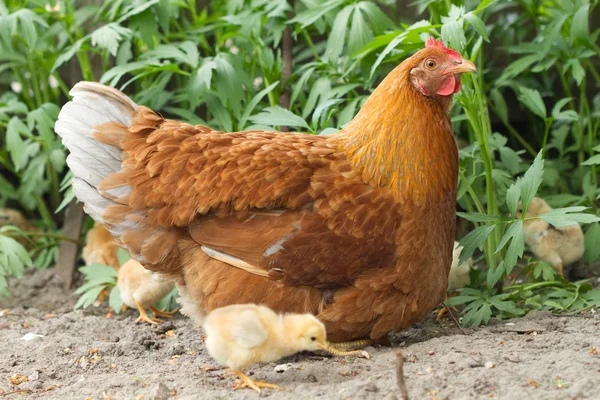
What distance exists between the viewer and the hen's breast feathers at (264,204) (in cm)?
357

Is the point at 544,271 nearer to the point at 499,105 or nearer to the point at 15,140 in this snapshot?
the point at 499,105

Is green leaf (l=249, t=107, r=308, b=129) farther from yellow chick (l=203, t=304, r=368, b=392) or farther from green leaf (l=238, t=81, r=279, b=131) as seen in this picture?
yellow chick (l=203, t=304, r=368, b=392)

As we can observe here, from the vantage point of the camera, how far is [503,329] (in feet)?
12.7

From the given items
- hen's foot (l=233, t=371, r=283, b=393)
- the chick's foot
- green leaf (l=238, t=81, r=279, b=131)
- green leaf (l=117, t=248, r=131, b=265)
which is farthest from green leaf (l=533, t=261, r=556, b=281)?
green leaf (l=117, t=248, r=131, b=265)

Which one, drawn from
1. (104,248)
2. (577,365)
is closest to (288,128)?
(104,248)

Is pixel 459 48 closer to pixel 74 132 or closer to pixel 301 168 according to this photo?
pixel 301 168

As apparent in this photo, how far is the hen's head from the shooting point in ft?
12.0

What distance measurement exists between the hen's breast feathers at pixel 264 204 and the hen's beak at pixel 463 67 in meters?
0.65

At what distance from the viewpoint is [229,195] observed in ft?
11.9

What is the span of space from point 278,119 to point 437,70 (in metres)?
1.04

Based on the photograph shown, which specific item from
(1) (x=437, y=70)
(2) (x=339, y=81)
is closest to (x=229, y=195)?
(1) (x=437, y=70)

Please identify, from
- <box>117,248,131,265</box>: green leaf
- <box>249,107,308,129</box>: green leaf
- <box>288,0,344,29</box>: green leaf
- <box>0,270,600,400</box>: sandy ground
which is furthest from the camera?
<box>117,248,131,265</box>: green leaf

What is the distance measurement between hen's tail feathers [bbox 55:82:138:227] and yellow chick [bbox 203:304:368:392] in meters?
0.96

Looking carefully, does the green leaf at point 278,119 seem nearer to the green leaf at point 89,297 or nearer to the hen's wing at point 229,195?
the hen's wing at point 229,195
